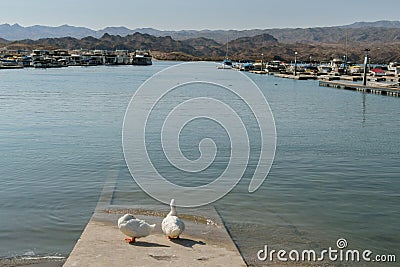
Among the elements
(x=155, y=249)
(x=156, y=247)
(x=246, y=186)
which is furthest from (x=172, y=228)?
(x=246, y=186)

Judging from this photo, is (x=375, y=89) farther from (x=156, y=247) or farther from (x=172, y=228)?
(x=156, y=247)

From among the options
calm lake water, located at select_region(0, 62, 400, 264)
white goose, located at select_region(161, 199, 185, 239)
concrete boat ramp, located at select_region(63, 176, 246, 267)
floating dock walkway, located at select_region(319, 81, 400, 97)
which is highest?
white goose, located at select_region(161, 199, 185, 239)

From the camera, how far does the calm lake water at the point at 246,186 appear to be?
36.5 feet

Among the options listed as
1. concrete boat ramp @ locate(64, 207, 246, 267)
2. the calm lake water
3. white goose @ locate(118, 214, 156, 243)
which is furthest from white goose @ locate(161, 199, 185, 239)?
the calm lake water

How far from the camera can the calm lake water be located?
11.1 meters

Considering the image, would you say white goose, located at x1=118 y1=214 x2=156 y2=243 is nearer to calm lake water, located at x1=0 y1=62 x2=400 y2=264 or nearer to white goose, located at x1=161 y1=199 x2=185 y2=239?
white goose, located at x1=161 y1=199 x2=185 y2=239

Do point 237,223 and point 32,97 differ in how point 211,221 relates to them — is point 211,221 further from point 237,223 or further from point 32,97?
point 32,97

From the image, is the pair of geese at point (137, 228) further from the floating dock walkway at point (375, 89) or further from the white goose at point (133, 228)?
the floating dock walkway at point (375, 89)

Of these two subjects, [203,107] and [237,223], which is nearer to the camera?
[237,223]

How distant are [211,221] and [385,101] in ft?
136

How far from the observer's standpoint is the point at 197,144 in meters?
22.9

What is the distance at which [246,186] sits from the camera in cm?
1560

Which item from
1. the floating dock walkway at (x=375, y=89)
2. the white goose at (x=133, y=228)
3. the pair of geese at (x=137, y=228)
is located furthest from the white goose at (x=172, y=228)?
the floating dock walkway at (x=375, y=89)

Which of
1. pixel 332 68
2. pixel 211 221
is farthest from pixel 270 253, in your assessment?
pixel 332 68
